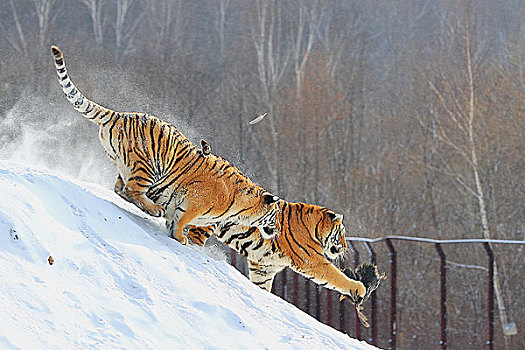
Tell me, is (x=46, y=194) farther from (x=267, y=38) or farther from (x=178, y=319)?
(x=267, y=38)

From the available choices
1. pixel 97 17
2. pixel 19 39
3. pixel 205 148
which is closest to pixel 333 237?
pixel 205 148

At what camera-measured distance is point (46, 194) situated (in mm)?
3500

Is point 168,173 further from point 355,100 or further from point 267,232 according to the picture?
point 355,100

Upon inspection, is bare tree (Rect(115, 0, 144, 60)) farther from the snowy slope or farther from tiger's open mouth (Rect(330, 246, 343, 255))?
the snowy slope

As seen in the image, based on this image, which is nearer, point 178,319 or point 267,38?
point 178,319

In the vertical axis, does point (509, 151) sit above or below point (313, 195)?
above

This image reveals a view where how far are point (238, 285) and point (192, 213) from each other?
64cm

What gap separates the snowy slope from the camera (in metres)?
2.54

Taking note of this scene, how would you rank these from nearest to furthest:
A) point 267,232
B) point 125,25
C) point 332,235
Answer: point 267,232, point 332,235, point 125,25

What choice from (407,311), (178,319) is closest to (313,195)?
(407,311)

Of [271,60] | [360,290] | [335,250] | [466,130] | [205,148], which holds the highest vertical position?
[271,60]

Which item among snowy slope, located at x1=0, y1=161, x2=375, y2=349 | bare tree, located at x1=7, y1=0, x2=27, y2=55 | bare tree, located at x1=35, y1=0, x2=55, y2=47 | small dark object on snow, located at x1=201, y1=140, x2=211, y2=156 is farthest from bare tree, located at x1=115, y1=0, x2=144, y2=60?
snowy slope, located at x1=0, y1=161, x2=375, y2=349

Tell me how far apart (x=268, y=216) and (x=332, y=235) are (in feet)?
2.40

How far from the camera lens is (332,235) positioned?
5133 mm
